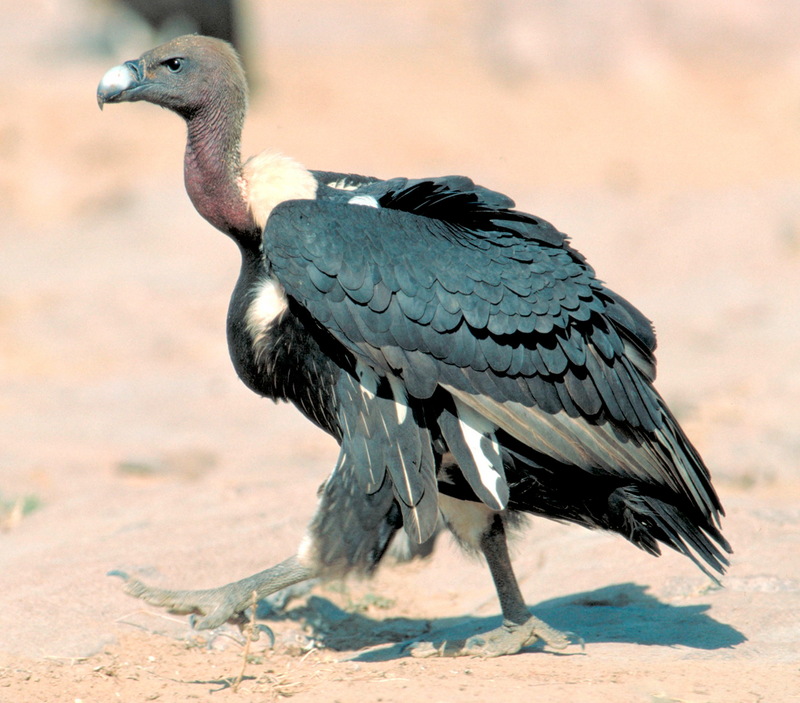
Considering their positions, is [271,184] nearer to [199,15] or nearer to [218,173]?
[218,173]

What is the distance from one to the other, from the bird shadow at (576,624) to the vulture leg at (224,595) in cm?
52

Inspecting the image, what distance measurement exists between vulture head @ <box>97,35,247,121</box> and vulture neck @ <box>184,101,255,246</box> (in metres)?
0.05

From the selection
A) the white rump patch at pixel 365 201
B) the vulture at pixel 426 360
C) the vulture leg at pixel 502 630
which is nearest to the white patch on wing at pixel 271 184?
the vulture at pixel 426 360

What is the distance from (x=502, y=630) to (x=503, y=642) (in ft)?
0.23

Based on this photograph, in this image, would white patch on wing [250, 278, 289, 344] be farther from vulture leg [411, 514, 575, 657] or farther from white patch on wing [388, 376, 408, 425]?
vulture leg [411, 514, 575, 657]

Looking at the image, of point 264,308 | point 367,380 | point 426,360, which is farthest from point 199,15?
point 426,360

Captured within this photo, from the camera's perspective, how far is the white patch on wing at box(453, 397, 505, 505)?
4297 millimetres

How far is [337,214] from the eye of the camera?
427cm

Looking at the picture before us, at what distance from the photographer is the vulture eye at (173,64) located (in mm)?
4648

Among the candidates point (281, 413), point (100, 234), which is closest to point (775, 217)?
point (281, 413)

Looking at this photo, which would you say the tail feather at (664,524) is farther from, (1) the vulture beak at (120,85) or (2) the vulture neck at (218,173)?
(1) the vulture beak at (120,85)

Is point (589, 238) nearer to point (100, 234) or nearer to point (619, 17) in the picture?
point (100, 234)

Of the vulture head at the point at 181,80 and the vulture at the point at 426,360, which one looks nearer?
the vulture at the point at 426,360

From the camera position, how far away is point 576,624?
5.05 m
